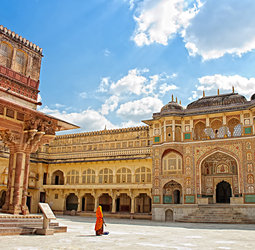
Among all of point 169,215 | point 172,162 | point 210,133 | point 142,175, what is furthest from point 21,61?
point 142,175

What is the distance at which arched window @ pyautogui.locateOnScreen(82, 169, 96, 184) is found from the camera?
36094 mm

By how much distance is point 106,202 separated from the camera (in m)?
36.9

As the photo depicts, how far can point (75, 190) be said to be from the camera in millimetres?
35719

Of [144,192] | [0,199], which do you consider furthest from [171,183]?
[0,199]

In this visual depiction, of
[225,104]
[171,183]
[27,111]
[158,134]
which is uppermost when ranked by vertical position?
[225,104]

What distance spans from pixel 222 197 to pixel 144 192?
7.45 m

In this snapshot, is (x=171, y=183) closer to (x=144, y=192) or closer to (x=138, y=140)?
(x=144, y=192)

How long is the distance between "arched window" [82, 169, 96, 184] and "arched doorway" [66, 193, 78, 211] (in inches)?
129

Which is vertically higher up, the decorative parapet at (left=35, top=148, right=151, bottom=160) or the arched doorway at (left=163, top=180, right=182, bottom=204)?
the decorative parapet at (left=35, top=148, right=151, bottom=160)

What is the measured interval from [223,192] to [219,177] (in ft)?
5.68

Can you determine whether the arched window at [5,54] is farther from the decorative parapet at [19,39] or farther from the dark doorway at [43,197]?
the dark doorway at [43,197]

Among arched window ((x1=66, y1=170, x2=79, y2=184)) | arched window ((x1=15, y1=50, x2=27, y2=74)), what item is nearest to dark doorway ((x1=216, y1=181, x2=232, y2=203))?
arched window ((x1=66, y1=170, x2=79, y2=184))

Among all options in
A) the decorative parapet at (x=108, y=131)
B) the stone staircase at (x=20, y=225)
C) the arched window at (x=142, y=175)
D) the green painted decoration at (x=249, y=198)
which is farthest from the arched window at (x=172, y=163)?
the stone staircase at (x=20, y=225)

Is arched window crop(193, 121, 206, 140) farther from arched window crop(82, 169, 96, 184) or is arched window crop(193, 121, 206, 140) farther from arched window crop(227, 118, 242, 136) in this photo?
arched window crop(82, 169, 96, 184)
